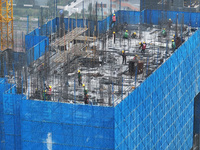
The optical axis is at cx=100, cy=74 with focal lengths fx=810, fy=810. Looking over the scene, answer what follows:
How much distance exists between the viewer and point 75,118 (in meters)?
59.5

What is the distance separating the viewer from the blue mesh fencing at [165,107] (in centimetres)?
6131

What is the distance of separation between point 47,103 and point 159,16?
99.6ft

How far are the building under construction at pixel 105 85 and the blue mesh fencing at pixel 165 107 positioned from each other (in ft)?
0.27

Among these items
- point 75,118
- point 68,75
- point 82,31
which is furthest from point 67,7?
point 75,118

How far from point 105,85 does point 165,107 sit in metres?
7.20

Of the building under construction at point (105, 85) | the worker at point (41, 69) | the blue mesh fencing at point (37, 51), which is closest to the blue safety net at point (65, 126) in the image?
the building under construction at point (105, 85)

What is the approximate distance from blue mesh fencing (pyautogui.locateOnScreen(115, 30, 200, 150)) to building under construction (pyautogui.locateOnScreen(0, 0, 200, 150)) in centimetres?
8

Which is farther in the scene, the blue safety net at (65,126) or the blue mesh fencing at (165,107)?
the blue mesh fencing at (165,107)

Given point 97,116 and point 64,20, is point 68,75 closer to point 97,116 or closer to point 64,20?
point 97,116

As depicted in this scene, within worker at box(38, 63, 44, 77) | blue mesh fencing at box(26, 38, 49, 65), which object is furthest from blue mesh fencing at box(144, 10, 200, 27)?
worker at box(38, 63, 44, 77)

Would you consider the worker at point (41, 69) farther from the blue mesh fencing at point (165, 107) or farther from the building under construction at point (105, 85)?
the blue mesh fencing at point (165, 107)

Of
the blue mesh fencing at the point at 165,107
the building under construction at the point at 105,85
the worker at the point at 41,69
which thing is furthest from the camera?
the worker at the point at 41,69

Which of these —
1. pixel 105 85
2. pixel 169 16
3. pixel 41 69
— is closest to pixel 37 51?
pixel 41 69

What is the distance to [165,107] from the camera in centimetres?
7000
